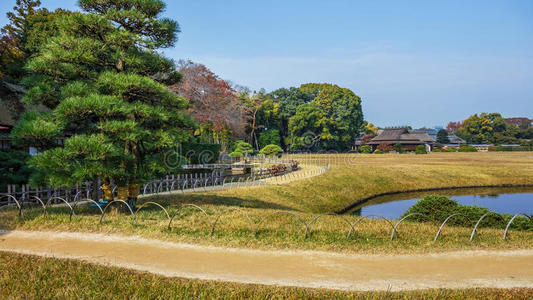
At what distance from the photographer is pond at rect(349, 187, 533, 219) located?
18594mm

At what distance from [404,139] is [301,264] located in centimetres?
6118

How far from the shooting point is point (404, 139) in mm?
62000

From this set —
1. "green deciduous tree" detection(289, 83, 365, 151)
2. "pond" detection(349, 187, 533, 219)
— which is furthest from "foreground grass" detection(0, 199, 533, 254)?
"green deciduous tree" detection(289, 83, 365, 151)

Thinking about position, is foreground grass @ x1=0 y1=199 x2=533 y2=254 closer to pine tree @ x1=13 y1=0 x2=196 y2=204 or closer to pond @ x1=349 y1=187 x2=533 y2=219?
pine tree @ x1=13 y1=0 x2=196 y2=204

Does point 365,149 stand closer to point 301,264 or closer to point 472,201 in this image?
point 472,201

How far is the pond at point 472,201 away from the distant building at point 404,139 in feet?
117

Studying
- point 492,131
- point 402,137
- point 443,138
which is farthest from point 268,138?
point 492,131

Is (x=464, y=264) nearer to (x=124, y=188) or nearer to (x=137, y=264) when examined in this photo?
(x=137, y=264)

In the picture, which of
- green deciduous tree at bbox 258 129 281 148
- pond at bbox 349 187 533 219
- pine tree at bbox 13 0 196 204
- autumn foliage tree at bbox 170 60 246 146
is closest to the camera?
pine tree at bbox 13 0 196 204

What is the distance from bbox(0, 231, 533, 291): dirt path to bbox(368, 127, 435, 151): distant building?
5804cm

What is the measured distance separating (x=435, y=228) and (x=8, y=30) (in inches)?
1061

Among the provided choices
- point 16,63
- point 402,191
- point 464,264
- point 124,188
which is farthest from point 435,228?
point 16,63

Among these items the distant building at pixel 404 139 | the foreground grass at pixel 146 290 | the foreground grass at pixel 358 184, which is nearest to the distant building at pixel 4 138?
the foreground grass at pixel 358 184

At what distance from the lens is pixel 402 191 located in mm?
25594
